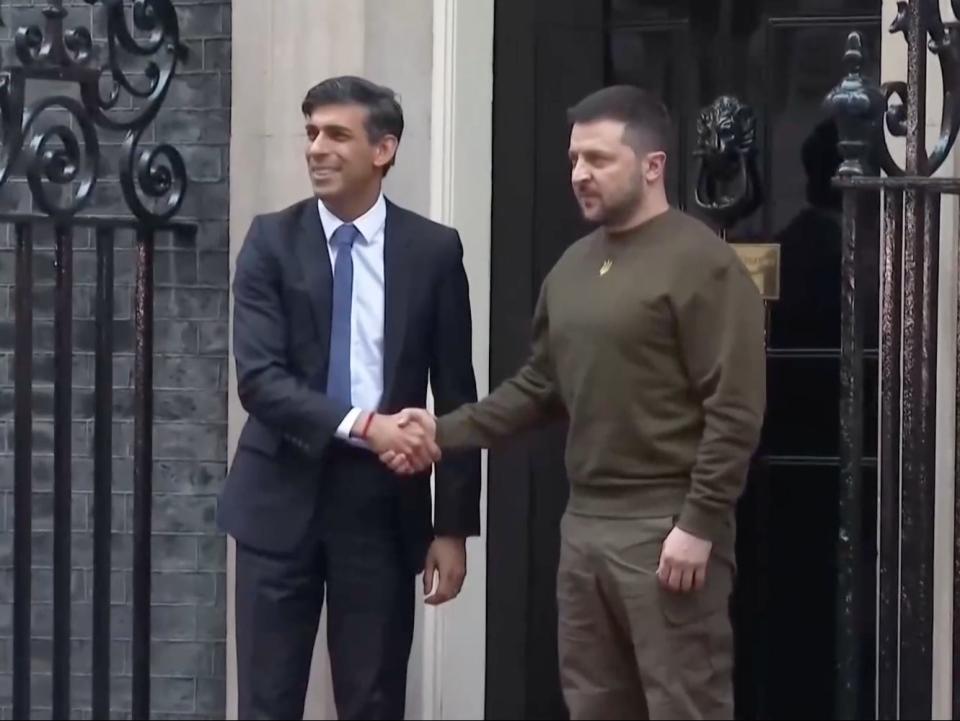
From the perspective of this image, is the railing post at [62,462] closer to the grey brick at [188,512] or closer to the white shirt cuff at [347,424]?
the grey brick at [188,512]

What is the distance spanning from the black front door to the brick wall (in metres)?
0.88

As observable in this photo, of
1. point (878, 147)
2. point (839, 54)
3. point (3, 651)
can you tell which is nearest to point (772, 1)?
point (839, 54)

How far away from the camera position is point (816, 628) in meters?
5.78

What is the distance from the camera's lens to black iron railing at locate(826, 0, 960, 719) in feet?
14.0

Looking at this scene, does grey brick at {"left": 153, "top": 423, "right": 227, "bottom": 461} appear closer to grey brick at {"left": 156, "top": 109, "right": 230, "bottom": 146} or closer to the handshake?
grey brick at {"left": 156, "top": 109, "right": 230, "bottom": 146}

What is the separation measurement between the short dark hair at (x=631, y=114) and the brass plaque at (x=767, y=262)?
157 cm

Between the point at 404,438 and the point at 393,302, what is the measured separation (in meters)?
0.36

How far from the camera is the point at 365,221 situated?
14.9ft

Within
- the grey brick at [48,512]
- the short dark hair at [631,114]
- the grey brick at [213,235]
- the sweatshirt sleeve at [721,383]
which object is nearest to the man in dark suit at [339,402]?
the short dark hair at [631,114]

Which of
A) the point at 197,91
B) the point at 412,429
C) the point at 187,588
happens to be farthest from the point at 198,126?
the point at 412,429

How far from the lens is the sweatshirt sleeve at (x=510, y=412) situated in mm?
4410

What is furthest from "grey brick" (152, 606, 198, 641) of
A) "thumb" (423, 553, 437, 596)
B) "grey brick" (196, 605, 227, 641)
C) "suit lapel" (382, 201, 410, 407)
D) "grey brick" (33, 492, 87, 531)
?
"suit lapel" (382, 201, 410, 407)

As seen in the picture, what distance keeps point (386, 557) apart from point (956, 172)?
191 centimetres

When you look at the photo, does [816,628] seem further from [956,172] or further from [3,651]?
[3,651]
